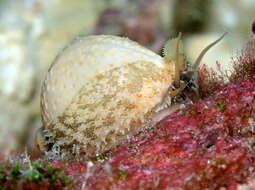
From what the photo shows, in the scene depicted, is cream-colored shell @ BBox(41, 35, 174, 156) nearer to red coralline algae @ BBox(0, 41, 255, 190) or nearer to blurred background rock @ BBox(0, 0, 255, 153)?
red coralline algae @ BBox(0, 41, 255, 190)

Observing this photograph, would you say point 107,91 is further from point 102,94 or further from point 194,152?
point 194,152

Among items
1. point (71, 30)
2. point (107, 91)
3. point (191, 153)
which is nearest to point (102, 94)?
point (107, 91)

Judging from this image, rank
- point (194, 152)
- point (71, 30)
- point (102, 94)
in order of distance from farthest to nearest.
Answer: point (71, 30) < point (102, 94) < point (194, 152)

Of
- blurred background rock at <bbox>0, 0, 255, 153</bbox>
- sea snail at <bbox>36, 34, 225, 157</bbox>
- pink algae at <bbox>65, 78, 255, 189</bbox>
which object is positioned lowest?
pink algae at <bbox>65, 78, 255, 189</bbox>

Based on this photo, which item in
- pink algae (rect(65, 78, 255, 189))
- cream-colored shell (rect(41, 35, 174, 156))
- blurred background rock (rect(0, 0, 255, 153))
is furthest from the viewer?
blurred background rock (rect(0, 0, 255, 153))

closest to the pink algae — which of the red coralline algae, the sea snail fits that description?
the red coralline algae

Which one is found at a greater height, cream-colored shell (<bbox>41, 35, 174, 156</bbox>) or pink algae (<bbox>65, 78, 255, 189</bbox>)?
cream-colored shell (<bbox>41, 35, 174, 156</bbox>)

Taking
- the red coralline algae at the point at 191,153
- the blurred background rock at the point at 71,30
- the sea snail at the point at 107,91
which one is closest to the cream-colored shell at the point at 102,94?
the sea snail at the point at 107,91
